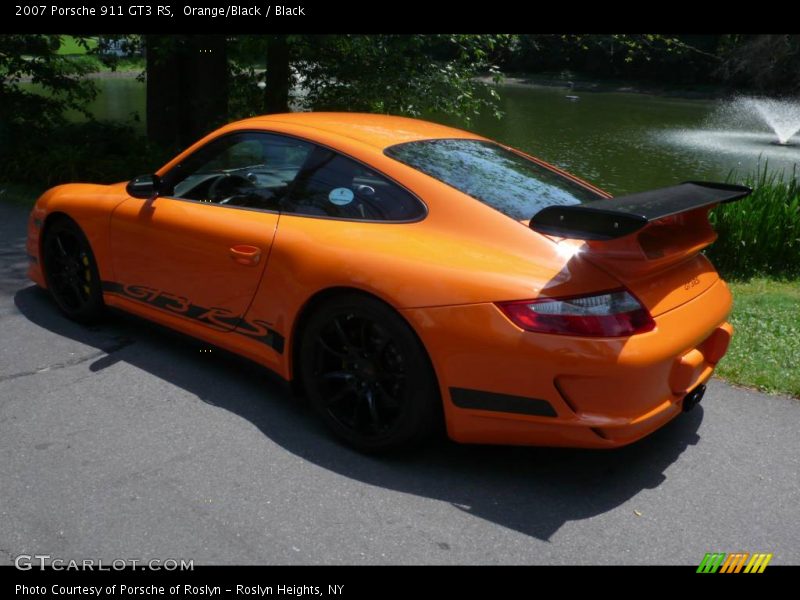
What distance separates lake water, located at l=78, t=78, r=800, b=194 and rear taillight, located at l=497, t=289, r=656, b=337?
1116 cm

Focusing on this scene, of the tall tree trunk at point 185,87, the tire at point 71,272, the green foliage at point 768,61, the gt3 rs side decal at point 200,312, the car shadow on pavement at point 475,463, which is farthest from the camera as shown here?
the green foliage at point 768,61

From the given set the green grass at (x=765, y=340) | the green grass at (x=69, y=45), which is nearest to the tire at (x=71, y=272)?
the green grass at (x=765, y=340)

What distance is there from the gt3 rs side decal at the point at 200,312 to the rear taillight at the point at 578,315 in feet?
4.28

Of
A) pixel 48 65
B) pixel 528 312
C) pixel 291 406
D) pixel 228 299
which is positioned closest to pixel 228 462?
pixel 291 406

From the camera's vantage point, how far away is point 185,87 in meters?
12.5

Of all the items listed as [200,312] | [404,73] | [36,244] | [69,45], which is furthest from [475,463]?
[69,45]

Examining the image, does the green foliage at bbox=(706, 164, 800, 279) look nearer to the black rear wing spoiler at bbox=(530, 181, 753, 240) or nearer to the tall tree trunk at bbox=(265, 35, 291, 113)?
the black rear wing spoiler at bbox=(530, 181, 753, 240)

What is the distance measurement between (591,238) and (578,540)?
1144mm

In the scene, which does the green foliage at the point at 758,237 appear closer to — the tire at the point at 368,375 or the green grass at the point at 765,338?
the green grass at the point at 765,338

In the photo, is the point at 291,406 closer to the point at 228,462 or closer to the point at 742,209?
the point at 228,462

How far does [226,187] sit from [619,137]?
63.4 feet

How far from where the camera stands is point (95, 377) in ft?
14.5

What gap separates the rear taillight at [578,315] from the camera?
3.09 m

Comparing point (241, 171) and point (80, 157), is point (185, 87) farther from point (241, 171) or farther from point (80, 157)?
point (241, 171)
